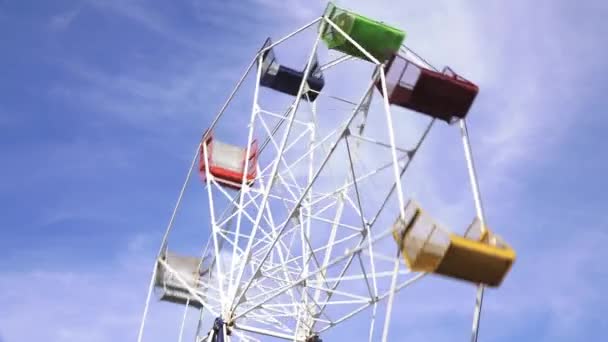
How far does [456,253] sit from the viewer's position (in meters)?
23.5

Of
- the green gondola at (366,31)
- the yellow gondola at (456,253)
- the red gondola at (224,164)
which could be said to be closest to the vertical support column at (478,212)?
the yellow gondola at (456,253)

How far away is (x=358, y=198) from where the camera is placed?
32.8m

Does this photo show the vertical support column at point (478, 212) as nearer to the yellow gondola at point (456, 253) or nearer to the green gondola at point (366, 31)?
the yellow gondola at point (456, 253)

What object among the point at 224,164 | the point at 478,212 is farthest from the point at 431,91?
the point at 224,164

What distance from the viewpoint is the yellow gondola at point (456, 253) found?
929 inches

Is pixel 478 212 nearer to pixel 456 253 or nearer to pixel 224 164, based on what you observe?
pixel 456 253

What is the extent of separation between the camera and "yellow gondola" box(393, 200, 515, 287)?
23594mm

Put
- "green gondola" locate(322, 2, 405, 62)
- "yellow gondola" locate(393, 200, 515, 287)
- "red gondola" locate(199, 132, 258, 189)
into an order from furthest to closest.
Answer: "red gondola" locate(199, 132, 258, 189) < "green gondola" locate(322, 2, 405, 62) < "yellow gondola" locate(393, 200, 515, 287)

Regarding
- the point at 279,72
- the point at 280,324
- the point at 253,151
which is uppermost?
the point at 279,72

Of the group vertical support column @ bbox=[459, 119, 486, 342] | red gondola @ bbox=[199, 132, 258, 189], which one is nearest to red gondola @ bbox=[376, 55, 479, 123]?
vertical support column @ bbox=[459, 119, 486, 342]

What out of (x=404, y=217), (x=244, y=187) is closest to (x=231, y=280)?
(x=244, y=187)

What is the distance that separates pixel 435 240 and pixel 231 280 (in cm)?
1437

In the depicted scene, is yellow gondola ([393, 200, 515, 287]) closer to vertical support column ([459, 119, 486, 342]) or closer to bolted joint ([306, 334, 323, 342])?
vertical support column ([459, 119, 486, 342])

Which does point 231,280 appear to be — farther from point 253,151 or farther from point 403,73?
point 403,73
